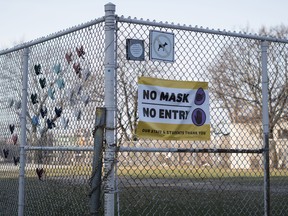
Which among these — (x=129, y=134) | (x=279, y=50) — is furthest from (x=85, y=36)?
(x=279, y=50)

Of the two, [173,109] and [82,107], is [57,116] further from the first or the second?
[173,109]

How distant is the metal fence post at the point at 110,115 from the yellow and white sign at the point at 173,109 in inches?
11.0

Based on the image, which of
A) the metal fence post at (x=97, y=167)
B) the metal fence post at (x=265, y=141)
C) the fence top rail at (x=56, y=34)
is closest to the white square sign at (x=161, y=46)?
the fence top rail at (x=56, y=34)

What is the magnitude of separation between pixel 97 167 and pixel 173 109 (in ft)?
3.32

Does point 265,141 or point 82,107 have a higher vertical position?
point 82,107

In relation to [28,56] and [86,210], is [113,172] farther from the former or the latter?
[28,56]

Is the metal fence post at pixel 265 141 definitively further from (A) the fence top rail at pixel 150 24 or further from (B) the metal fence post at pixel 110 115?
(B) the metal fence post at pixel 110 115

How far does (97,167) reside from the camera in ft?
16.4

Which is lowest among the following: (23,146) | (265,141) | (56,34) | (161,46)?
(23,146)

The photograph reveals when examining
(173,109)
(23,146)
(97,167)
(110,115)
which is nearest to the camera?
(97,167)

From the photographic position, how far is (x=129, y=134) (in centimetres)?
563

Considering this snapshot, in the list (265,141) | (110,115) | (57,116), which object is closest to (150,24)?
(110,115)

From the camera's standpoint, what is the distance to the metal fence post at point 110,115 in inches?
201

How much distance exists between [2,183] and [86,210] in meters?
2.53
